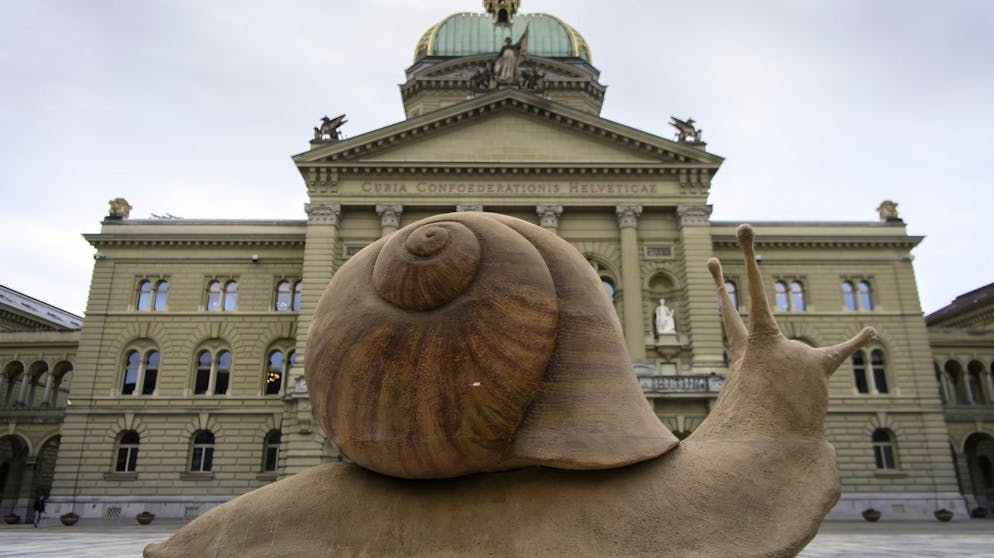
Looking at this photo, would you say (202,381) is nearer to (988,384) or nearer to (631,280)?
(631,280)

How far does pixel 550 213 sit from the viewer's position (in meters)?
28.9

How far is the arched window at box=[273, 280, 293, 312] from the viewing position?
31.8 meters

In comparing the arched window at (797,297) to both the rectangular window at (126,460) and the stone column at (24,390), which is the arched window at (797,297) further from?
the stone column at (24,390)

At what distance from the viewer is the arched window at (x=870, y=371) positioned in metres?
30.8

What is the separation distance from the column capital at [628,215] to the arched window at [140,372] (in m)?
22.3

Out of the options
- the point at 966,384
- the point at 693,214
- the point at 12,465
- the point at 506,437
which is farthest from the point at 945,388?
the point at 12,465

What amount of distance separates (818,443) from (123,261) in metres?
34.7

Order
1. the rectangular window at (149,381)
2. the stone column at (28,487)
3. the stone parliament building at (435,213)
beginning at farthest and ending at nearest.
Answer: the stone column at (28,487), the rectangular window at (149,381), the stone parliament building at (435,213)

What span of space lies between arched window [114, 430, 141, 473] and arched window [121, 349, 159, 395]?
1.96m

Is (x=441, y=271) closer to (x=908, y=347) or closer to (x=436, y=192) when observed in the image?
(x=436, y=192)

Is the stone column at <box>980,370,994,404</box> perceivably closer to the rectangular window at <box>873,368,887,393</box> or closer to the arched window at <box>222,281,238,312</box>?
the rectangular window at <box>873,368,887,393</box>

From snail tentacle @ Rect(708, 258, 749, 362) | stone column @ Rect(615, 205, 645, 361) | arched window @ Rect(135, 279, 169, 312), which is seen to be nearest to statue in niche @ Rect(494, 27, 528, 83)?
stone column @ Rect(615, 205, 645, 361)

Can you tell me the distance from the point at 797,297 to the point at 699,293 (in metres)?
7.27

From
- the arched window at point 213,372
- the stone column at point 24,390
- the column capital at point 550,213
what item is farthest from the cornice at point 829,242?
the stone column at point 24,390
